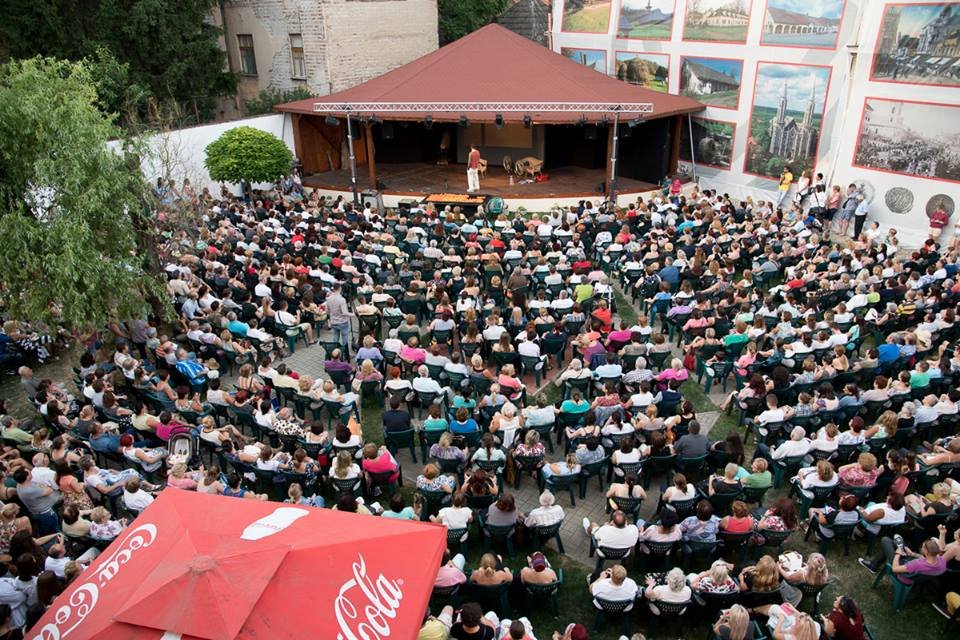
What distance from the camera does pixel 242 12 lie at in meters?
26.8

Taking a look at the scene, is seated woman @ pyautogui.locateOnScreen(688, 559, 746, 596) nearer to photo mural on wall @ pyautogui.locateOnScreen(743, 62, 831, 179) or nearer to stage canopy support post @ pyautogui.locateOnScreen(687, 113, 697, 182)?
photo mural on wall @ pyautogui.locateOnScreen(743, 62, 831, 179)

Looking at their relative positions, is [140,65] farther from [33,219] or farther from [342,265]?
[33,219]

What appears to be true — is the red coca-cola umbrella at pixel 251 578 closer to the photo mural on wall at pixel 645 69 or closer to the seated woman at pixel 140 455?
the seated woman at pixel 140 455

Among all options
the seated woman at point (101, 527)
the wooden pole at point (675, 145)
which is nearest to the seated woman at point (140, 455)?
the seated woman at point (101, 527)

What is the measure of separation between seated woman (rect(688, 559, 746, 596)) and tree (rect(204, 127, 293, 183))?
651 inches

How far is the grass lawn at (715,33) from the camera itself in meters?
20.4

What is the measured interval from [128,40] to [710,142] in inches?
792

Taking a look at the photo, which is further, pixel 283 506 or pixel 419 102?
pixel 419 102

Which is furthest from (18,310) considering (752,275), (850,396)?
(752,275)

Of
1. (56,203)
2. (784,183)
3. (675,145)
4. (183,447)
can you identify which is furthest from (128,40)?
(784,183)

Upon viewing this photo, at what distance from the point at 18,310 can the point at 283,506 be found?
616cm

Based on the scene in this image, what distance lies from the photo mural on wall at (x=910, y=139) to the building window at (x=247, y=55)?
73.6ft

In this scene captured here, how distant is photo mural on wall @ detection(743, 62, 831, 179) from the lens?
62.2 ft

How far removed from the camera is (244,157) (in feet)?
61.5
